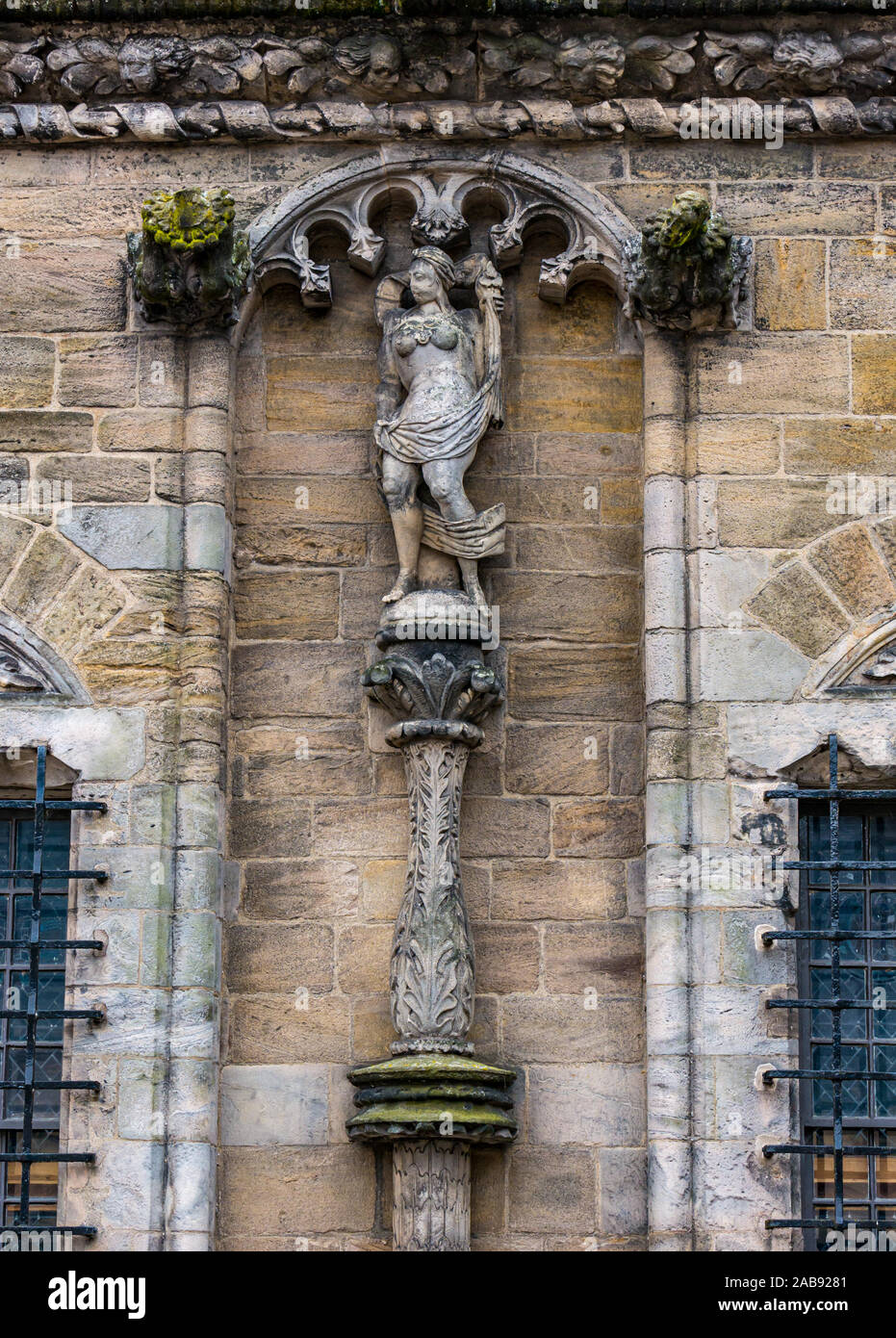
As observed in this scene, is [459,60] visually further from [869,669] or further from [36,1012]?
[36,1012]

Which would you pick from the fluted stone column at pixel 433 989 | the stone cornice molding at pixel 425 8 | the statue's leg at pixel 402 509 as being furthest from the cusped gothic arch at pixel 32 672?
the stone cornice molding at pixel 425 8

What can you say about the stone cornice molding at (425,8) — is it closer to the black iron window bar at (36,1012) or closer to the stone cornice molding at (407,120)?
the stone cornice molding at (407,120)

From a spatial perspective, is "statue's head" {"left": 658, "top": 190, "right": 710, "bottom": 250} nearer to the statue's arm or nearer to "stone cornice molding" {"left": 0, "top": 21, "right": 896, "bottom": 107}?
"stone cornice molding" {"left": 0, "top": 21, "right": 896, "bottom": 107}

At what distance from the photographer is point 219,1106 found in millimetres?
9859

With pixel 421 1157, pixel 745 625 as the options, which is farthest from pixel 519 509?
pixel 421 1157

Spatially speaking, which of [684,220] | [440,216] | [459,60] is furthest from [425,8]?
[684,220]

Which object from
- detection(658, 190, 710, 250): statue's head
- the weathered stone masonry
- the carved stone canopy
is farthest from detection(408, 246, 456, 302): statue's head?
the carved stone canopy

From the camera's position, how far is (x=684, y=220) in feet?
32.9

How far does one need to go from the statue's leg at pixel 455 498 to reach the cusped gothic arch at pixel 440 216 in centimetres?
84

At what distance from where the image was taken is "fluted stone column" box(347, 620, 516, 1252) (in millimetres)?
9602

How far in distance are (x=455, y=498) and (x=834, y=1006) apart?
2.36m
